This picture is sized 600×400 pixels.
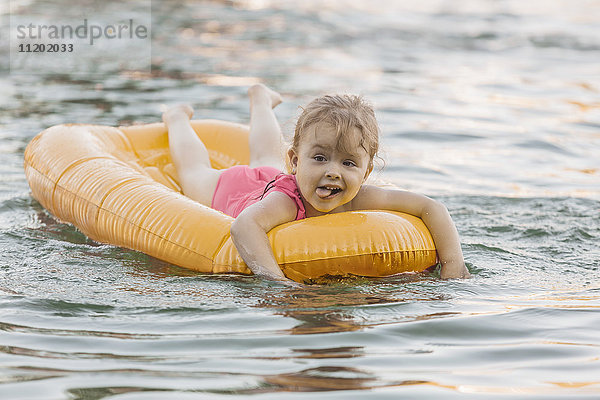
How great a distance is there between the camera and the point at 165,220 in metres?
4.16

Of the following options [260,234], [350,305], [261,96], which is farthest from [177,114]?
[350,305]

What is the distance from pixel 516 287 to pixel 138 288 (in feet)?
5.90

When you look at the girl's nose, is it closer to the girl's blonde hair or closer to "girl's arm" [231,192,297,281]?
the girl's blonde hair

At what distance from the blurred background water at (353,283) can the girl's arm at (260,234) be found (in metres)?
0.08

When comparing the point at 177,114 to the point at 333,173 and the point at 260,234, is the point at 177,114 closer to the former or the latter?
the point at 260,234

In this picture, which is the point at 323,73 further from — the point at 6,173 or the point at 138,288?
the point at 138,288

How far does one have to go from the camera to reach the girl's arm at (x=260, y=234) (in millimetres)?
3752

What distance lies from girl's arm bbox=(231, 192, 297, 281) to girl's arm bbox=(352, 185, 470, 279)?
43 centimetres

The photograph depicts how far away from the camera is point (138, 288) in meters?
3.74

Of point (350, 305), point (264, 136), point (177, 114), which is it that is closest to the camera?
point (350, 305)

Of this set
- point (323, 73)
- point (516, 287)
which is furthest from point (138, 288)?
point (323, 73)

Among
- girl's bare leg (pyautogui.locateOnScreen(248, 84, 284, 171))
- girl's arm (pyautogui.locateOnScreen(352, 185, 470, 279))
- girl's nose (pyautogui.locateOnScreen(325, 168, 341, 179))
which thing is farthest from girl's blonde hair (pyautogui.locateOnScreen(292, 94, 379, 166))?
girl's bare leg (pyautogui.locateOnScreen(248, 84, 284, 171))

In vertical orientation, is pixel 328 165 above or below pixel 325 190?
above

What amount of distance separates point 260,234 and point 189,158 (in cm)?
169
